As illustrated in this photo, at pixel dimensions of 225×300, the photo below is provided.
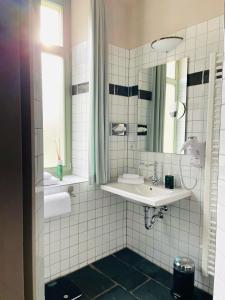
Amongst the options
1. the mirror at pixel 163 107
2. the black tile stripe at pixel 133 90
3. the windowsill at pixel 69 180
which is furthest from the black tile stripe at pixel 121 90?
the windowsill at pixel 69 180

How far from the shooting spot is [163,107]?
2.11 metres

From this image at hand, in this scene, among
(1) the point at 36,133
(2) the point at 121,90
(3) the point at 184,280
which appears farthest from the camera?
(2) the point at 121,90

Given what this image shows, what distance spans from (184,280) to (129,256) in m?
0.76

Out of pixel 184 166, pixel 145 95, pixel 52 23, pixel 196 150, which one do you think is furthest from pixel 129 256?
pixel 52 23

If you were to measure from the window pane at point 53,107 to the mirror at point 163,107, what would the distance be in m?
0.82

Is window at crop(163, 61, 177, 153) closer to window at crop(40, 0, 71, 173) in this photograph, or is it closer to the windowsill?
the windowsill

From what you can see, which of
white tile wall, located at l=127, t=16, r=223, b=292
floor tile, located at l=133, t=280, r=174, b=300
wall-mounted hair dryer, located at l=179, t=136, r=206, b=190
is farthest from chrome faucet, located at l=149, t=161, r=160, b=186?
floor tile, located at l=133, t=280, r=174, b=300

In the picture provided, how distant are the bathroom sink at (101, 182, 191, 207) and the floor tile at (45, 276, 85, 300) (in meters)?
0.88

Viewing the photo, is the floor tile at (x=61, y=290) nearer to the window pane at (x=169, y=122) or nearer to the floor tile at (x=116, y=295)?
the floor tile at (x=116, y=295)

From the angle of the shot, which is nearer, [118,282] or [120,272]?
[118,282]

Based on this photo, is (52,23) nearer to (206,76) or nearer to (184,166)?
(206,76)

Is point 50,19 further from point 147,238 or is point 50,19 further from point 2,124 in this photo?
point 147,238

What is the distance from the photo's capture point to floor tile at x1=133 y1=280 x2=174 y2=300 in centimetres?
180

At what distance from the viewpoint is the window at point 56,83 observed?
220 cm
